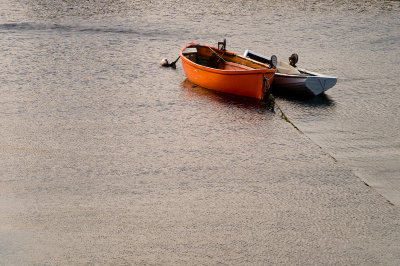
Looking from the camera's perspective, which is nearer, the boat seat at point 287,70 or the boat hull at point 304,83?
the boat hull at point 304,83

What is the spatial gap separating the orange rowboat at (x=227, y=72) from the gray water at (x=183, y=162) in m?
0.43

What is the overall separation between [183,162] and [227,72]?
5592mm

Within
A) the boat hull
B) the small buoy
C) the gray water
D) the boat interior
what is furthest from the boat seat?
the small buoy

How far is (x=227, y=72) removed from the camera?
16859 millimetres

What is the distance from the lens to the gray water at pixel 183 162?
846 cm

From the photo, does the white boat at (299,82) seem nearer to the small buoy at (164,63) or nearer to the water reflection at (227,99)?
the water reflection at (227,99)

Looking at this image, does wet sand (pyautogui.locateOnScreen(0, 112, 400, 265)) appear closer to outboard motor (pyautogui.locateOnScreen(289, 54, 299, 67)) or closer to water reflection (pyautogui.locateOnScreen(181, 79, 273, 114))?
water reflection (pyautogui.locateOnScreen(181, 79, 273, 114))

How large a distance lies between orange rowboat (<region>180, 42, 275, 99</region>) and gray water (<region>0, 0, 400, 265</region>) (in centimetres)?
43

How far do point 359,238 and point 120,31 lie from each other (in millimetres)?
22240

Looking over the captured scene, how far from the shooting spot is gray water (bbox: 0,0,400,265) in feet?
27.8

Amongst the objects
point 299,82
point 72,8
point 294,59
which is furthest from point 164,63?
point 72,8

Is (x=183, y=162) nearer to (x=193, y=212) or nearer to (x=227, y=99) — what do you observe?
(x=193, y=212)

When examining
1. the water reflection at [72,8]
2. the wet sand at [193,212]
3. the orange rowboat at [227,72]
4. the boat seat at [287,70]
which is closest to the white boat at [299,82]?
the boat seat at [287,70]

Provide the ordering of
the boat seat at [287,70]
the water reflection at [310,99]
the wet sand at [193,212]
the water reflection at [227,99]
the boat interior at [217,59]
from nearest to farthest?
the wet sand at [193,212], the water reflection at [227,99], the water reflection at [310,99], the boat seat at [287,70], the boat interior at [217,59]
